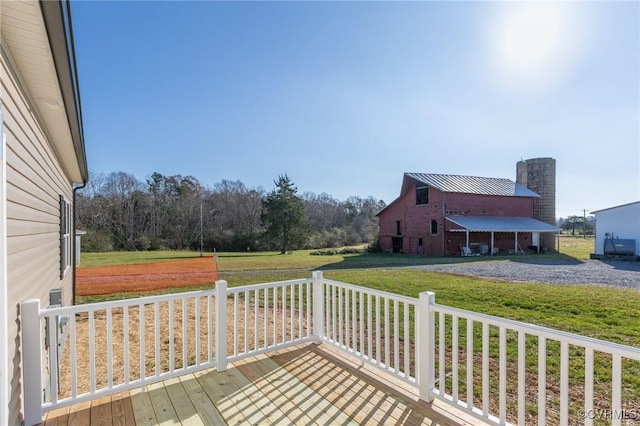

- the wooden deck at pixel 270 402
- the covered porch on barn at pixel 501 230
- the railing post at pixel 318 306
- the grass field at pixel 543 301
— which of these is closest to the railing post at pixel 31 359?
the wooden deck at pixel 270 402

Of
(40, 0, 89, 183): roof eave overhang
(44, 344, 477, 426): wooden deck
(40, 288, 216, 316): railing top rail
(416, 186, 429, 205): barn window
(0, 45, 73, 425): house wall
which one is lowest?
(44, 344, 477, 426): wooden deck

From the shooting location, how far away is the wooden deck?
2.37 m

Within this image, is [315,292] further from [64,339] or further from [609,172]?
[609,172]

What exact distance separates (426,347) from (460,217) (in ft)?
66.1

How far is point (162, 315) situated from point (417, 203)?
763 inches

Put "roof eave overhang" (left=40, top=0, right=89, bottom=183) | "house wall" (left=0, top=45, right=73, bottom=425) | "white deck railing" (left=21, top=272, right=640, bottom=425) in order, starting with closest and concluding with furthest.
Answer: "roof eave overhang" (left=40, top=0, right=89, bottom=183) → "house wall" (left=0, top=45, right=73, bottom=425) → "white deck railing" (left=21, top=272, right=640, bottom=425)

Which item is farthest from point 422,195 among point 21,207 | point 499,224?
point 21,207

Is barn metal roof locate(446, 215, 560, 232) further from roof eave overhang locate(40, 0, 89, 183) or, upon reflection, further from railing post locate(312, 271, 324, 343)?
roof eave overhang locate(40, 0, 89, 183)

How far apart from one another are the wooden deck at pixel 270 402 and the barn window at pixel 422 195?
20010mm

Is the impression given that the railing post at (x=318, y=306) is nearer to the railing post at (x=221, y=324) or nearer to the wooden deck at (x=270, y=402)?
the wooden deck at (x=270, y=402)

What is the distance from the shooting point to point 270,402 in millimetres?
2623

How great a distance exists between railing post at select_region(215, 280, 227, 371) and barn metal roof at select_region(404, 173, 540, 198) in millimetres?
19789

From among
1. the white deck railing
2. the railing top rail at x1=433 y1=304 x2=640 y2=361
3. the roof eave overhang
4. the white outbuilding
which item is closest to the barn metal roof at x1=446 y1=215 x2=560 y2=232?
the white outbuilding

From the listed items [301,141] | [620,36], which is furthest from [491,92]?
[301,141]
